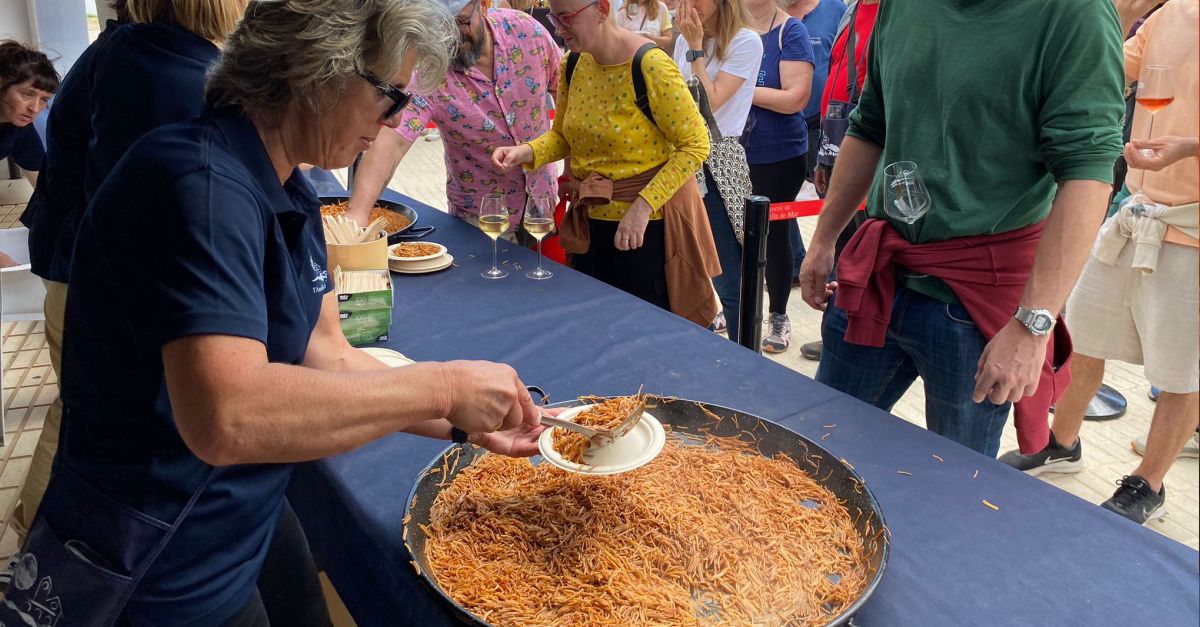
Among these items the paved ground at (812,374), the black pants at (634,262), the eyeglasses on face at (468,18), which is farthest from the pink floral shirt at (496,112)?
the paved ground at (812,374)

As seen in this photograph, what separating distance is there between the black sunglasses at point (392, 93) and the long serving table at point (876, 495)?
67 cm

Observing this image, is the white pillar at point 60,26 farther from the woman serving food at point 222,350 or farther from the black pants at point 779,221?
the woman serving food at point 222,350

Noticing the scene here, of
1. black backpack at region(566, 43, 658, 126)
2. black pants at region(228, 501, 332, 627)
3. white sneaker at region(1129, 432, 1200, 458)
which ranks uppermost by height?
black backpack at region(566, 43, 658, 126)

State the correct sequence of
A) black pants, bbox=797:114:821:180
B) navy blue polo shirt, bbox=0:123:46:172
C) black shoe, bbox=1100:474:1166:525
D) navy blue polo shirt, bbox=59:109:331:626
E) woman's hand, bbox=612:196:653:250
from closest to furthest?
navy blue polo shirt, bbox=59:109:331:626
woman's hand, bbox=612:196:653:250
black shoe, bbox=1100:474:1166:525
navy blue polo shirt, bbox=0:123:46:172
black pants, bbox=797:114:821:180

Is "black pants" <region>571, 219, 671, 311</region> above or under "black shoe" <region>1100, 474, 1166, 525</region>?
above

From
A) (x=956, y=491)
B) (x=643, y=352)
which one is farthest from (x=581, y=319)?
(x=956, y=491)

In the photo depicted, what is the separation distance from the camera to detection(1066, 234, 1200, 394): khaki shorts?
2.84 m

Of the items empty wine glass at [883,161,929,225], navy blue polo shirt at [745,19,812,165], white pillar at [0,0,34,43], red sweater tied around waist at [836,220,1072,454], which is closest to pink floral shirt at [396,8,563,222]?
navy blue polo shirt at [745,19,812,165]

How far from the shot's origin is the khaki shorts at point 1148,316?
2844mm

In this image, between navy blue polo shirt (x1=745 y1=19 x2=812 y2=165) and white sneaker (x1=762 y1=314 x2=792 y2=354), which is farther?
white sneaker (x1=762 y1=314 x2=792 y2=354)

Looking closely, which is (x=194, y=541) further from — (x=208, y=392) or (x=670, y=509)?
(x=670, y=509)

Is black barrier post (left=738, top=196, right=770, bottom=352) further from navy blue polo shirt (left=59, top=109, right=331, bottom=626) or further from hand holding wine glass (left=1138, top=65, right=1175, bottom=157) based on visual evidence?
navy blue polo shirt (left=59, top=109, right=331, bottom=626)

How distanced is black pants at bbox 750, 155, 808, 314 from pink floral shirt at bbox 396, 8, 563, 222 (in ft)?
5.33

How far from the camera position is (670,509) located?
1.32m
